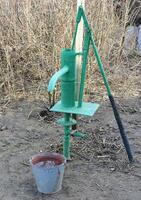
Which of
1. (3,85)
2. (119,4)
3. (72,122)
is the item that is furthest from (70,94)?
(119,4)

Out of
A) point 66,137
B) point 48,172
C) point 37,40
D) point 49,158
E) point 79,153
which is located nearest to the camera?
point 48,172

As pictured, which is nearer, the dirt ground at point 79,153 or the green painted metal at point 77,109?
the dirt ground at point 79,153

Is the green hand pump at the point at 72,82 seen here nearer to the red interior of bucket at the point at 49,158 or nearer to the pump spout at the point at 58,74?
the pump spout at the point at 58,74

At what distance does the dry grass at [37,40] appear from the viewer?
488cm

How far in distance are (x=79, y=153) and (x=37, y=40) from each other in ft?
6.46

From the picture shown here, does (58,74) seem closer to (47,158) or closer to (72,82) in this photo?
(72,82)

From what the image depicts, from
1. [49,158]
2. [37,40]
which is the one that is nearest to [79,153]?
[49,158]

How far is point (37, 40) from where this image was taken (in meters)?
5.04

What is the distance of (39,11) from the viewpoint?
511 cm

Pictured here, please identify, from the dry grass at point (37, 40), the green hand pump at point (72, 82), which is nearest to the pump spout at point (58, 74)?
the green hand pump at point (72, 82)

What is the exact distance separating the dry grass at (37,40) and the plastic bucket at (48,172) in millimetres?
1809

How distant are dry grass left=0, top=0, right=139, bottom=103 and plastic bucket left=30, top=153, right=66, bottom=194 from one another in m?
1.81

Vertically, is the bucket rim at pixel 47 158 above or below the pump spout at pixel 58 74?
below

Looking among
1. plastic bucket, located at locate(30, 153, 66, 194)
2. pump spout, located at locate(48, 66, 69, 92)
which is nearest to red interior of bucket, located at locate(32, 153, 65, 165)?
plastic bucket, located at locate(30, 153, 66, 194)
